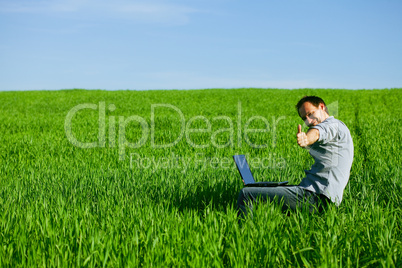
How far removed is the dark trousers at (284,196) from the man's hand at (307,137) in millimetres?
667

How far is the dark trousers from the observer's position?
3531 millimetres

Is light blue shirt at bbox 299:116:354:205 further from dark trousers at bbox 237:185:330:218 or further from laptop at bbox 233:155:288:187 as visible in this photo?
laptop at bbox 233:155:288:187

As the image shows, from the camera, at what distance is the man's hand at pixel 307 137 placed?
9.49 feet

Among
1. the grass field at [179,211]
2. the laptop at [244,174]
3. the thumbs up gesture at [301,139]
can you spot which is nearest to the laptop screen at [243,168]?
the laptop at [244,174]

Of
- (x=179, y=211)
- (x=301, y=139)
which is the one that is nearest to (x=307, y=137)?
(x=301, y=139)

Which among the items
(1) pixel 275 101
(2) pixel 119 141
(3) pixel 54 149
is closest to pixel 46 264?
(3) pixel 54 149

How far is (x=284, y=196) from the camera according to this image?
3.56 meters

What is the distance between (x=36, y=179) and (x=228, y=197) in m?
3.40

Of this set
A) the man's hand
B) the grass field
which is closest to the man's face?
the man's hand

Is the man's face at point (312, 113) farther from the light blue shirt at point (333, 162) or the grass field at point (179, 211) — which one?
the grass field at point (179, 211)

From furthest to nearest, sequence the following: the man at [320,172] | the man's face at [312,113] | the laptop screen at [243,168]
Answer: the laptop screen at [243,168]
the man's face at [312,113]
the man at [320,172]

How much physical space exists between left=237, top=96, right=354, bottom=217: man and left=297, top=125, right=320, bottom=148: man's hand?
0.29ft

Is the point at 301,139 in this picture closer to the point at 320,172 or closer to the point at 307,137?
the point at 307,137

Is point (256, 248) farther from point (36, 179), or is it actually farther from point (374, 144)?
point (374, 144)
